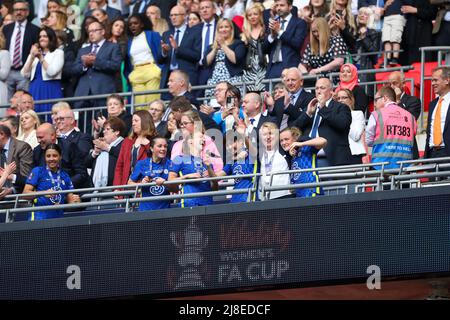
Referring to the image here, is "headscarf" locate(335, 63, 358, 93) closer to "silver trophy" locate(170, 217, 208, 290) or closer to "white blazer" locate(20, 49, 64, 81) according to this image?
"silver trophy" locate(170, 217, 208, 290)

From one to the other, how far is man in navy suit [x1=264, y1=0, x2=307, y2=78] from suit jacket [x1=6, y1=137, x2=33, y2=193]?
339 cm

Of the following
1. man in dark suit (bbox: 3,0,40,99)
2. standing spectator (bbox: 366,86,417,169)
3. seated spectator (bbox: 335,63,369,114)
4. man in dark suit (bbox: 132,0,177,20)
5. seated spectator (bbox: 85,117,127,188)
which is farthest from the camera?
man in dark suit (bbox: 132,0,177,20)

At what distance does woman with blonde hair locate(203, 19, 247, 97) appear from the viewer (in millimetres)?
23891

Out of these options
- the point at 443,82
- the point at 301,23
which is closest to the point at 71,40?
the point at 301,23

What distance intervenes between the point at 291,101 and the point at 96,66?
4623 mm

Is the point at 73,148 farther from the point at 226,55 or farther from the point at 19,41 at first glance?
the point at 19,41

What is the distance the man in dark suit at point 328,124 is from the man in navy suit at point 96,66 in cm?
506

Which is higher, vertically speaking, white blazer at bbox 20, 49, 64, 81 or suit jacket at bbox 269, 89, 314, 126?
white blazer at bbox 20, 49, 64, 81

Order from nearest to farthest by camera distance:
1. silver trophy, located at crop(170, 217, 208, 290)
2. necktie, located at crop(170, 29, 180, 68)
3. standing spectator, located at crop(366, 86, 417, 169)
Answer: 1. standing spectator, located at crop(366, 86, 417, 169)
2. silver trophy, located at crop(170, 217, 208, 290)
3. necktie, located at crop(170, 29, 180, 68)

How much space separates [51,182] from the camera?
22.0 m

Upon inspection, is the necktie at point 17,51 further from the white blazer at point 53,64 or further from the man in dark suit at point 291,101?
the man in dark suit at point 291,101

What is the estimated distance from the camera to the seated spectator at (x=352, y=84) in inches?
864

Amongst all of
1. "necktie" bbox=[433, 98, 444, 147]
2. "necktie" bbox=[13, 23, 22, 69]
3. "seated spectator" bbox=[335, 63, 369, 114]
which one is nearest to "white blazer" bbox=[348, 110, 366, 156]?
"seated spectator" bbox=[335, 63, 369, 114]
